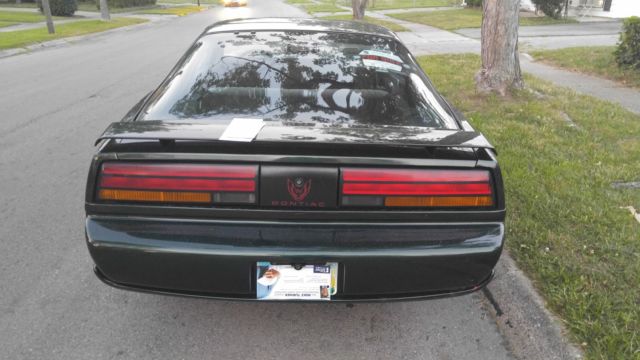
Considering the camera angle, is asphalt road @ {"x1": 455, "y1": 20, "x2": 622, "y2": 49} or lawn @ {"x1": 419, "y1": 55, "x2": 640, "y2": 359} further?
asphalt road @ {"x1": 455, "y1": 20, "x2": 622, "y2": 49}

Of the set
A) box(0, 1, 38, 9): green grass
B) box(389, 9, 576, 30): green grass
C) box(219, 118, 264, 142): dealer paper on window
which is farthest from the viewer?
box(0, 1, 38, 9): green grass

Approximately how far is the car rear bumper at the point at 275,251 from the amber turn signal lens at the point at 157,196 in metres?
0.09

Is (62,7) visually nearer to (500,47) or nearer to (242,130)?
(500,47)

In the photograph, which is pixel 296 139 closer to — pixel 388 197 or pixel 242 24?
pixel 388 197

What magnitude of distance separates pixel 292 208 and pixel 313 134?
34cm

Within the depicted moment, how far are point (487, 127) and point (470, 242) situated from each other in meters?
3.65

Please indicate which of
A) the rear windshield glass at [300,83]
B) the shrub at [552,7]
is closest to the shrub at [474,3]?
the shrub at [552,7]

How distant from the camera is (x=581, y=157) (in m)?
4.62

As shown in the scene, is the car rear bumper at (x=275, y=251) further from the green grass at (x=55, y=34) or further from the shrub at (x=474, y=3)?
the shrub at (x=474, y=3)

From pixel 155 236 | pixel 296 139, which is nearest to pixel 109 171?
pixel 155 236

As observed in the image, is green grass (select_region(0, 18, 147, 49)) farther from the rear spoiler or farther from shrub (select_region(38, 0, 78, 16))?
the rear spoiler

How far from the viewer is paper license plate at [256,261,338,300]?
7.02ft

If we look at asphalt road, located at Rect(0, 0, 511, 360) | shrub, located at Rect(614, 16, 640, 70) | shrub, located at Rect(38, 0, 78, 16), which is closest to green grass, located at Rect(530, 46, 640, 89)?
shrub, located at Rect(614, 16, 640, 70)

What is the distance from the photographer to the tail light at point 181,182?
2088 millimetres
